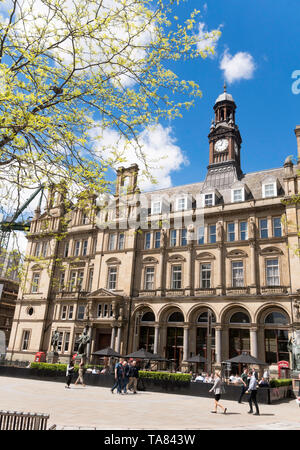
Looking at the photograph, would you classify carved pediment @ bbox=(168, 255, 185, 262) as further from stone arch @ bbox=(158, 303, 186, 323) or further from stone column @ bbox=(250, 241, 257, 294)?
stone column @ bbox=(250, 241, 257, 294)

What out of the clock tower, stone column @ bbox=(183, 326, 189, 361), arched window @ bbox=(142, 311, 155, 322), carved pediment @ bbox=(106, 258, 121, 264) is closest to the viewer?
stone column @ bbox=(183, 326, 189, 361)

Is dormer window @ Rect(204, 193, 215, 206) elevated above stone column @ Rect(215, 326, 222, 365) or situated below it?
above

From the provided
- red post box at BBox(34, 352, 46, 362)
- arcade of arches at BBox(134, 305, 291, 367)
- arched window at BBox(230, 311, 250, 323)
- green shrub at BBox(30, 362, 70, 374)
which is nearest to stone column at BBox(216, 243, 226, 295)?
arcade of arches at BBox(134, 305, 291, 367)

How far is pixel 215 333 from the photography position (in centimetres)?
3478

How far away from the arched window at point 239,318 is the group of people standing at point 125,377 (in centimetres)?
1480

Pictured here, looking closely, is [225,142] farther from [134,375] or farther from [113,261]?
[134,375]

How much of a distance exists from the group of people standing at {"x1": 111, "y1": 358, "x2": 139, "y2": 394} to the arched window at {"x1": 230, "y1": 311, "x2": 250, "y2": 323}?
48.5 feet

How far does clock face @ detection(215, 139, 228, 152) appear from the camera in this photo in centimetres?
4706

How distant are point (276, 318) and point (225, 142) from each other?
24.7 meters

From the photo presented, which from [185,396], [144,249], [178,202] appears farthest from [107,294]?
[185,396]

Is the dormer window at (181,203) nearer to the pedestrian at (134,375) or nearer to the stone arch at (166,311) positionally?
the stone arch at (166,311)
